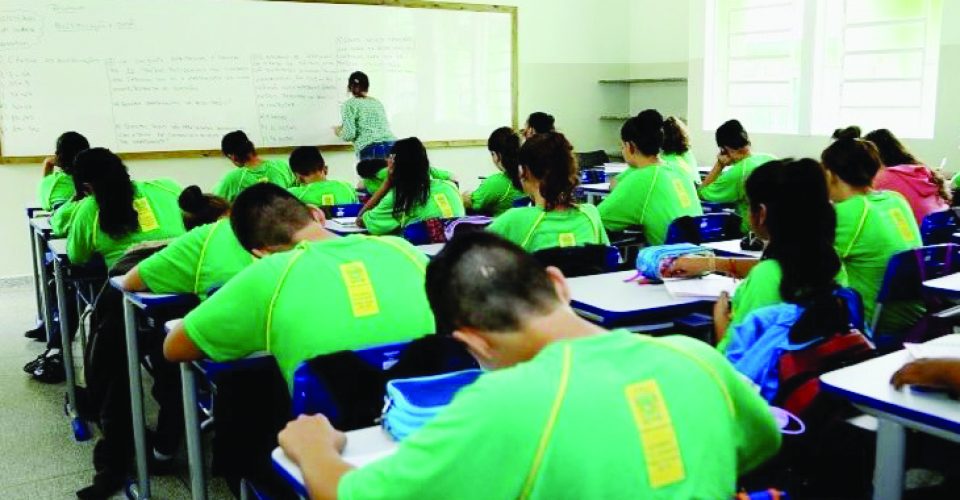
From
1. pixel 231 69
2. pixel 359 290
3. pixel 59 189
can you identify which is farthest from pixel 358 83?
pixel 359 290

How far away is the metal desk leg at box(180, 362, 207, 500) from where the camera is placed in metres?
2.36

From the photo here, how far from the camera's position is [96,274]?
3641 millimetres

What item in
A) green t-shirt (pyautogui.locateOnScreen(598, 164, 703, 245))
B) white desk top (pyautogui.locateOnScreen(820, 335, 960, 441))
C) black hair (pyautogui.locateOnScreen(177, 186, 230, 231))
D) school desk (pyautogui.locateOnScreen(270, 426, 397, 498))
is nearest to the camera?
school desk (pyautogui.locateOnScreen(270, 426, 397, 498))

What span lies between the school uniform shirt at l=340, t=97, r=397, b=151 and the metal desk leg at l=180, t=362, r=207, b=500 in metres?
5.50

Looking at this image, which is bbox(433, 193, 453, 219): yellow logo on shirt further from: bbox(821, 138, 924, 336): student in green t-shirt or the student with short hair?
the student with short hair

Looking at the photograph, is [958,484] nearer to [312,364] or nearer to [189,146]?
[312,364]

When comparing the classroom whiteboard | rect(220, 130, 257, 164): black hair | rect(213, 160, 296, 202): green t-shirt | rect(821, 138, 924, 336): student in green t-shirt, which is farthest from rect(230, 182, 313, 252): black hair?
the classroom whiteboard

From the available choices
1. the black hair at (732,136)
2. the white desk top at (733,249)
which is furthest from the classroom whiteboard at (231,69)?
the white desk top at (733,249)

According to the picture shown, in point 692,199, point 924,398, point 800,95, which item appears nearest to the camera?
point 924,398

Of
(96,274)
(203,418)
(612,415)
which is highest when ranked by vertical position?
(612,415)

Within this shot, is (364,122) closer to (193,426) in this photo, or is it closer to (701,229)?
(701,229)

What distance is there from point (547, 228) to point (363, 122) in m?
4.74

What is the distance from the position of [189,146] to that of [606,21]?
187 inches

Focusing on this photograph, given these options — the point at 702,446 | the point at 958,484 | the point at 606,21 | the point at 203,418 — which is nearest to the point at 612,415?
the point at 702,446
